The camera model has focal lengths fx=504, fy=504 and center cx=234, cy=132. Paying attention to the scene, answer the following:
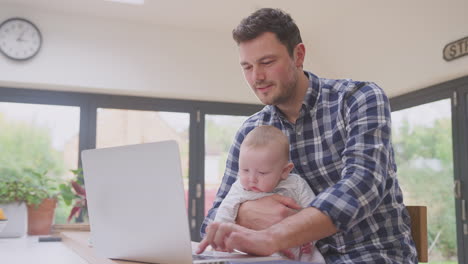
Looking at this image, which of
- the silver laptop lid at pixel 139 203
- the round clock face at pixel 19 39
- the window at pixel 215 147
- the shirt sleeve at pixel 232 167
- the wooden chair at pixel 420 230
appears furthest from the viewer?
the window at pixel 215 147

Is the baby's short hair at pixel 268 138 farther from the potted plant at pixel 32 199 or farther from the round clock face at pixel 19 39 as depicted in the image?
the round clock face at pixel 19 39

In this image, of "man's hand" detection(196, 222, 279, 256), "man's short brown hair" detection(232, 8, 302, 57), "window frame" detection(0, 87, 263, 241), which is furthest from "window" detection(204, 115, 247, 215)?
"man's hand" detection(196, 222, 279, 256)

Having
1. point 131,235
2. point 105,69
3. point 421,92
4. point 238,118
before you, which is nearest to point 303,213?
point 131,235

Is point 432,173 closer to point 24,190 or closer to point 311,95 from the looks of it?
point 311,95

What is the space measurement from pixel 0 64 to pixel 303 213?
3581 millimetres

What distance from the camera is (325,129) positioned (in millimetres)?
1521

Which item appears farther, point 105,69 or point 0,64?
point 105,69

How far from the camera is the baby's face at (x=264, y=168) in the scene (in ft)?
4.85

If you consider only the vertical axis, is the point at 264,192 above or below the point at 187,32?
Answer: below

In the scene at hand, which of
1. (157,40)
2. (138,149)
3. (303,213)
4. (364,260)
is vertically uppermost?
(157,40)

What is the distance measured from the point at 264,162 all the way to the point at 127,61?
3.22 m

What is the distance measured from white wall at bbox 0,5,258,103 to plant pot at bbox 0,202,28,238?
1.74 metres

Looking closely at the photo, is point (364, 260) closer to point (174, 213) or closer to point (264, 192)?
point (264, 192)

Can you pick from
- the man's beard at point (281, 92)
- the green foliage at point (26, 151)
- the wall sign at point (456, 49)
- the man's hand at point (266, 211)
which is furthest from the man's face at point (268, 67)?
the green foliage at point (26, 151)
